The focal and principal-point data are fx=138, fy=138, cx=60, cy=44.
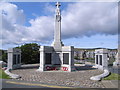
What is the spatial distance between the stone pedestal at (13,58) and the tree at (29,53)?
9.77 meters

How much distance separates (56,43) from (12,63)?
8705 mm

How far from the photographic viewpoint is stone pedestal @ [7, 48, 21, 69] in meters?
24.7

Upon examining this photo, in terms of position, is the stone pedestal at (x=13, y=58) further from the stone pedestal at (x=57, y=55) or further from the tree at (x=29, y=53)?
the tree at (x=29, y=53)

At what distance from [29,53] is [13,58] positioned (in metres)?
12.4

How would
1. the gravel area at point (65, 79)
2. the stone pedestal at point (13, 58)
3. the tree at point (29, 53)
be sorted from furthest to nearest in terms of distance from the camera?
1. the tree at point (29, 53)
2. the stone pedestal at point (13, 58)
3. the gravel area at point (65, 79)

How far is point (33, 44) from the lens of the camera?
130ft

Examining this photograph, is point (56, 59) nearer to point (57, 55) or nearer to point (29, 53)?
point (57, 55)

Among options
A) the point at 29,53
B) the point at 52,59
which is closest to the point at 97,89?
the point at 52,59

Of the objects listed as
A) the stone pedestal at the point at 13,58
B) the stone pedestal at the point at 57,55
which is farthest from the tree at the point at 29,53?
the stone pedestal at the point at 57,55

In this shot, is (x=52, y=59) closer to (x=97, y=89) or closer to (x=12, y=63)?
(x=12, y=63)

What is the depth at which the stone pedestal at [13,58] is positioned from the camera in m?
24.7

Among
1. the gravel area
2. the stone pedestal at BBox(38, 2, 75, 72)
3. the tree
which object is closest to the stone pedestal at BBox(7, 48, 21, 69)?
the stone pedestal at BBox(38, 2, 75, 72)

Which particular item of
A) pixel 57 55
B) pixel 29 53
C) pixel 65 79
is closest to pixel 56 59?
pixel 57 55

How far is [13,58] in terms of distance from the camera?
25453mm
